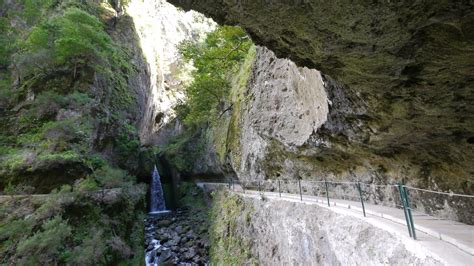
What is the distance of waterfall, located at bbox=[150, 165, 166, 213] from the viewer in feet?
85.1

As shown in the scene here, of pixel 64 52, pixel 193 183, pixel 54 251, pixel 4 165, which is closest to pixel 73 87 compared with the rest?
pixel 64 52

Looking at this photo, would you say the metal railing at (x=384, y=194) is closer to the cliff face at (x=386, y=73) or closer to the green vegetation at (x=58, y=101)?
the cliff face at (x=386, y=73)

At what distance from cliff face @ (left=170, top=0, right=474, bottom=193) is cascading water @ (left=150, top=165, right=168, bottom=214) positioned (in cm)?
2201

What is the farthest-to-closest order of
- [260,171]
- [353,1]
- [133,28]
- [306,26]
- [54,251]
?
[133,28] < [260,171] < [54,251] < [306,26] < [353,1]

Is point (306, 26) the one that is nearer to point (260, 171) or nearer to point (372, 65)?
point (372, 65)

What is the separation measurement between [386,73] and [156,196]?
2675 centimetres

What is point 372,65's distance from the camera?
11.5 ft

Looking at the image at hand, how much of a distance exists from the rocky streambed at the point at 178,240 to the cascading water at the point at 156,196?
4596 millimetres

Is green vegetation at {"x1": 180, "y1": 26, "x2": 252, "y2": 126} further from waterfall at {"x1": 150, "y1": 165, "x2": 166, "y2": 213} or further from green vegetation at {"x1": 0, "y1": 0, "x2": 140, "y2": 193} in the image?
waterfall at {"x1": 150, "y1": 165, "x2": 166, "y2": 213}

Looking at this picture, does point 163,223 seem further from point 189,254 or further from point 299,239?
point 299,239

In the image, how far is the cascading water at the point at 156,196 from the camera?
25.8 metres

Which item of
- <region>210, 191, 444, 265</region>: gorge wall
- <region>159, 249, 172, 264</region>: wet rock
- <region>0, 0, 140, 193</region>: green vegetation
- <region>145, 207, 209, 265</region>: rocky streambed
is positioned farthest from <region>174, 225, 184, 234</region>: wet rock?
<region>0, 0, 140, 193</region>: green vegetation

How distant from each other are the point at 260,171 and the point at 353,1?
11.0 m

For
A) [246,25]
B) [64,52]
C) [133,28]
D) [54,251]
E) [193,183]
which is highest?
[133,28]
